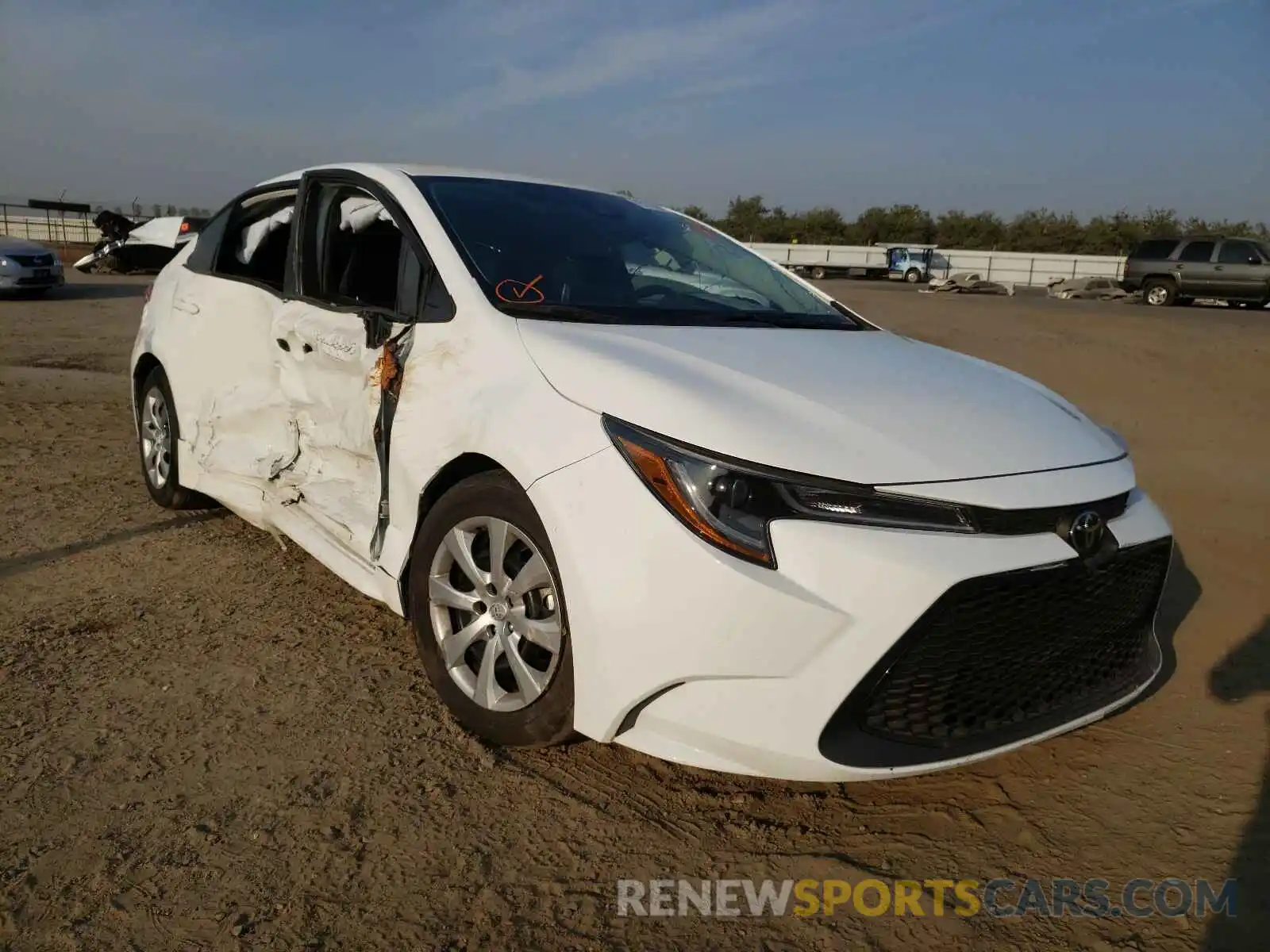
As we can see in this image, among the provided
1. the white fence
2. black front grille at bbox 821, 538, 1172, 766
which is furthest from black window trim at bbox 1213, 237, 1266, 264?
the white fence

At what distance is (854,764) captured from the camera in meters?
2.20

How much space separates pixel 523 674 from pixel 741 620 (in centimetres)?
73

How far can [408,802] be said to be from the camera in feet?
8.13

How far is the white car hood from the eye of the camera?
89.2 inches

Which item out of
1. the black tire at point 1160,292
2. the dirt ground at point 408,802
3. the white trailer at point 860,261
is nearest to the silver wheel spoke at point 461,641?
the dirt ground at point 408,802

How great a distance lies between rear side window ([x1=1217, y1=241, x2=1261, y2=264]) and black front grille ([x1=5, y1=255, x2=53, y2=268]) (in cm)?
2422

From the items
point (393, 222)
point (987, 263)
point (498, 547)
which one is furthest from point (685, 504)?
point (987, 263)

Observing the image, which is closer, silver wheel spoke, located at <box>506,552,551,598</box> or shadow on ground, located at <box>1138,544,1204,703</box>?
silver wheel spoke, located at <box>506,552,551,598</box>

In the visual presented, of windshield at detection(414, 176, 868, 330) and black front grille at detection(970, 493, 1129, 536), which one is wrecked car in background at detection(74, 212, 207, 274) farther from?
black front grille at detection(970, 493, 1129, 536)

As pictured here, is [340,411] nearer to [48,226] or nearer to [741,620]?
[741,620]

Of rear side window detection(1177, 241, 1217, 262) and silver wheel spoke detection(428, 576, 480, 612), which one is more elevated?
rear side window detection(1177, 241, 1217, 262)

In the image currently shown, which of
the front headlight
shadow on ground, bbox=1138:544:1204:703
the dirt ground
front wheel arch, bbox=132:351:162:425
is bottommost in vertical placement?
the dirt ground

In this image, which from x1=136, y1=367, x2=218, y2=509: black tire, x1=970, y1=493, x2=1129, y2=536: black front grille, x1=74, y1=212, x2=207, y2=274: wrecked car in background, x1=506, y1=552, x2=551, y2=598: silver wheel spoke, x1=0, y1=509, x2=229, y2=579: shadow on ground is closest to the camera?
x1=970, y1=493, x2=1129, y2=536: black front grille

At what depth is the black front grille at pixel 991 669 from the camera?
7.10 ft
